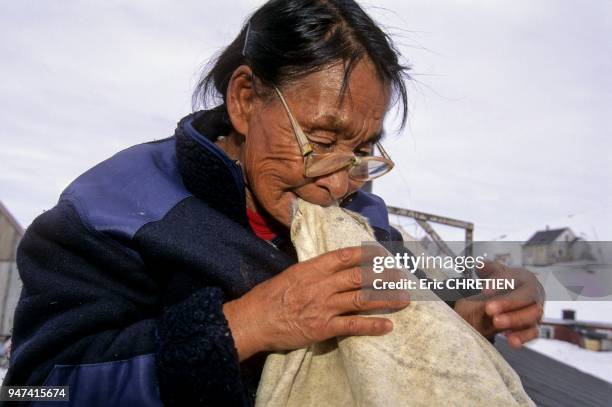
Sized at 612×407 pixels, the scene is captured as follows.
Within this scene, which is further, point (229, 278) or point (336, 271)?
point (229, 278)

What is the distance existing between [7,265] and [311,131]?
11919mm

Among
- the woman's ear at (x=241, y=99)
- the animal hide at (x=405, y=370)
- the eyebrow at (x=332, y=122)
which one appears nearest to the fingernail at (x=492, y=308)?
the animal hide at (x=405, y=370)

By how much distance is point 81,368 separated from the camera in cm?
139

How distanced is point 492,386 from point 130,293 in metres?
1.07

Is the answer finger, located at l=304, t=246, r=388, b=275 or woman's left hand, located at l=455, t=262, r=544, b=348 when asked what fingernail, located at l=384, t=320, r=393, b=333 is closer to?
finger, located at l=304, t=246, r=388, b=275

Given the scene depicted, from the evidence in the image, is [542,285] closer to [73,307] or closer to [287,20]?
[287,20]

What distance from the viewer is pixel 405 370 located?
132cm

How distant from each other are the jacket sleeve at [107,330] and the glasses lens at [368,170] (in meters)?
0.74

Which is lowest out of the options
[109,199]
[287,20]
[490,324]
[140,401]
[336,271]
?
[140,401]

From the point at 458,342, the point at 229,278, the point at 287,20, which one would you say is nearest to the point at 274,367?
the point at 229,278

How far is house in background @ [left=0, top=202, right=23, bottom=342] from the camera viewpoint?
1064cm

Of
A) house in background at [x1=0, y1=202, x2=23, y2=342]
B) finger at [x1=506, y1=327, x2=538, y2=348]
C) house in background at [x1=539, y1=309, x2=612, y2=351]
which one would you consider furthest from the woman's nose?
house in background at [x1=539, y1=309, x2=612, y2=351]

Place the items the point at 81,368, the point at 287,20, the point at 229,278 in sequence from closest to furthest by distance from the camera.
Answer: the point at 81,368, the point at 229,278, the point at 287,20

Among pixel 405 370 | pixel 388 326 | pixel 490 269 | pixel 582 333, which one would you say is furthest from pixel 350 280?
pixel 582 333
